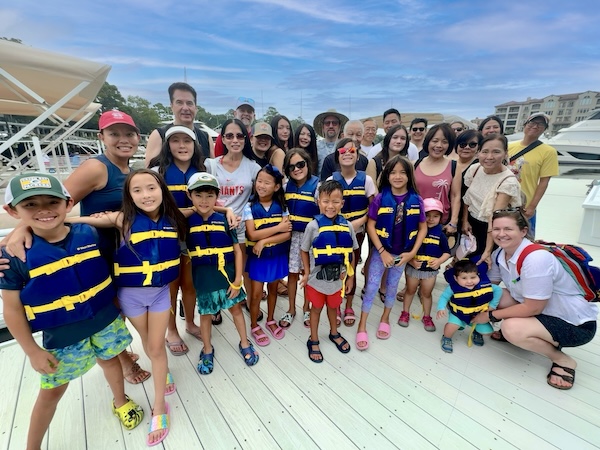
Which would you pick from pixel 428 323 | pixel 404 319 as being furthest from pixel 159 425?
pixel 428 323

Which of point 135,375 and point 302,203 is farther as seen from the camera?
point 302,203

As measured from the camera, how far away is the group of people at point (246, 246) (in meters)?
1.51

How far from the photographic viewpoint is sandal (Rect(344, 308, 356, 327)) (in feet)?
9.76

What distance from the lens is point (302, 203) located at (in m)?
2.66

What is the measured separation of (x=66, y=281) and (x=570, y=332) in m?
3.51

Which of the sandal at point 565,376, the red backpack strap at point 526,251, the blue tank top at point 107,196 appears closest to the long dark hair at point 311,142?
the blue tank top at point 107,196

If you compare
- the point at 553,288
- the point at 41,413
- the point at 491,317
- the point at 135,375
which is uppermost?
the point at 553,288

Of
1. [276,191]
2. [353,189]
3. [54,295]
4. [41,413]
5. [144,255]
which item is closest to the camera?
[54,295]

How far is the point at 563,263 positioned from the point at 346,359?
6.32ft

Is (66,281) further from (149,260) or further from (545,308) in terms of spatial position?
(545,308)

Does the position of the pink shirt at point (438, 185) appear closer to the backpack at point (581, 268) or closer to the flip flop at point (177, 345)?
the backpack at point (581, 268)

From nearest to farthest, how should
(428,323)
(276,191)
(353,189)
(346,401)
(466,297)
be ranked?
(346,401) < (466,297) < (276,191) < (353,189) < (428,323)

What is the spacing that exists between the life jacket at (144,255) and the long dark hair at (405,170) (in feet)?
6.47

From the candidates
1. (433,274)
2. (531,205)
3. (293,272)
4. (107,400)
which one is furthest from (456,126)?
(107,400)
